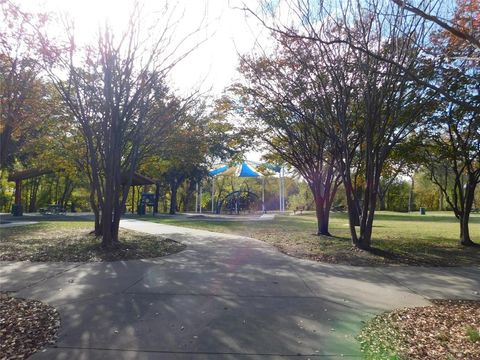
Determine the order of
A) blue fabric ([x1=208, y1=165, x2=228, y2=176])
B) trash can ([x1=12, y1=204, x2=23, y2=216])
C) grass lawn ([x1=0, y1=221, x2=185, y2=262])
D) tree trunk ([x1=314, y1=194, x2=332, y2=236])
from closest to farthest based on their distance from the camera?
grass lawn ([x1=0, y1=221, x2=185, y2=262]) < tree trunk ([x1=314, y1=194, x2=332, y2=236]) < trash can ([x1=12, y1=204, x2=23, y2=216]) < blue fabric ([x1=208, y1=165, x2=228, y2=176])

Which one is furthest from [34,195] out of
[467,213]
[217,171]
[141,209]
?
[467,213]

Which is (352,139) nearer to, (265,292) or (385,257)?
(385,257)

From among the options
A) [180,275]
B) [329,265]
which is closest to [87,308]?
[180,275]

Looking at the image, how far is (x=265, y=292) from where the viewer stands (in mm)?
6074

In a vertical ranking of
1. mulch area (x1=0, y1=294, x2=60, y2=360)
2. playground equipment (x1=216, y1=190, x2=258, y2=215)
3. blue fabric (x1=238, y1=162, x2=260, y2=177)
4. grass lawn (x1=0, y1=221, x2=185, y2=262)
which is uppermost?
blue fabric (x1=238, y1=162, x2=260, y2=177)

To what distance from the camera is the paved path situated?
3953 mm

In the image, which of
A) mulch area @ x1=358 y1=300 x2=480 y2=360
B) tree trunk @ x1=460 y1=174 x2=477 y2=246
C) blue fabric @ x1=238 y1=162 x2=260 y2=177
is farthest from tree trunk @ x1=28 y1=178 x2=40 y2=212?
mulch area @ x1=358 y1=300 x2=480 y2=360

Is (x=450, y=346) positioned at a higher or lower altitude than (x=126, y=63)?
lower

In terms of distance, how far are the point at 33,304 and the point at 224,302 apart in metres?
2.45

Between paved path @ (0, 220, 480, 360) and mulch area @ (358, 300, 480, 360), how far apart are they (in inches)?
8.6

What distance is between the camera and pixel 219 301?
553 cm

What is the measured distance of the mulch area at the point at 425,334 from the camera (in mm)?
3807

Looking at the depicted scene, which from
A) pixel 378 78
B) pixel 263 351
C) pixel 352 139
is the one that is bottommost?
pixel 263 351

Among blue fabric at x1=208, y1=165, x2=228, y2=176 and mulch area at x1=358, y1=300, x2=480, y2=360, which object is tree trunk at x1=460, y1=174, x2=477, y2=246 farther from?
blue fabric at x1=208, y1=165, x2=228, y2=176
